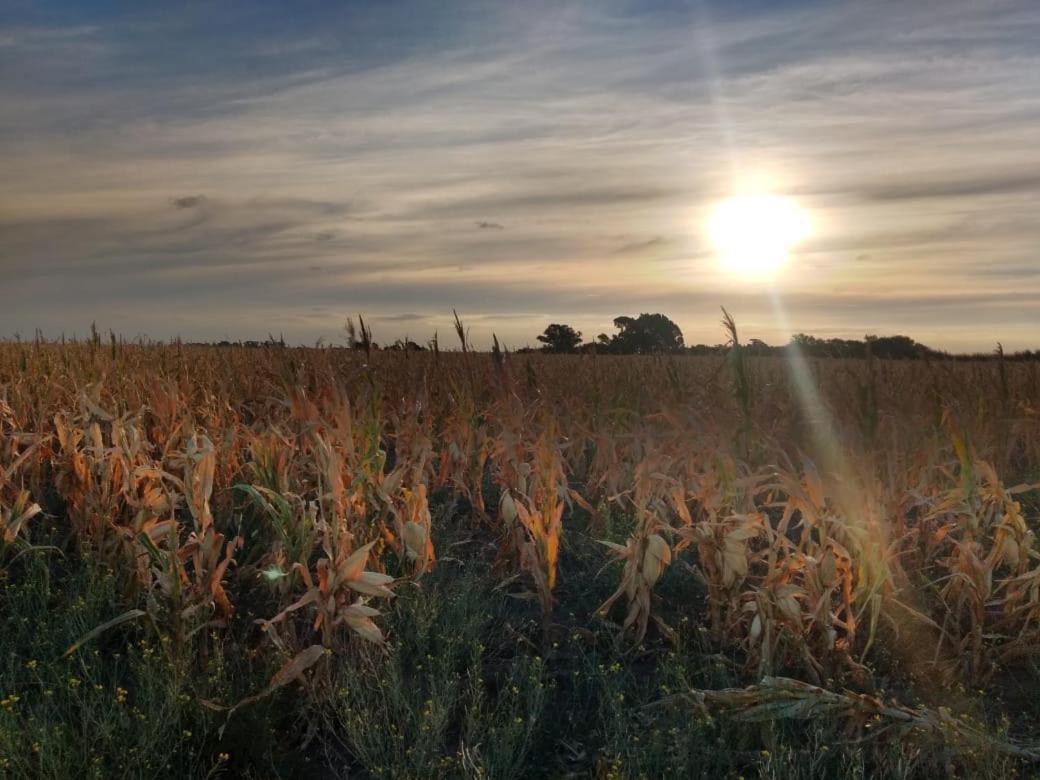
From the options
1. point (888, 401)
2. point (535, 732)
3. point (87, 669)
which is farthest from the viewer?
point (888, 401)

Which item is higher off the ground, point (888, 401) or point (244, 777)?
point (888, 401)

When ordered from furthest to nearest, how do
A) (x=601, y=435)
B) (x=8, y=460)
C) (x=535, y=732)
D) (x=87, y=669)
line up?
(x=601, y=435) < (x=8, y=460) < (x=87, y=669) < (x=535, y=732)

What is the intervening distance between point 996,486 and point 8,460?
5.43 m

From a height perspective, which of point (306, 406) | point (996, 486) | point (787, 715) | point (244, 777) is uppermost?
point (306, 406)

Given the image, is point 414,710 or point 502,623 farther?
point 502,623

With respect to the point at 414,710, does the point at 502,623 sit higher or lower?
higher

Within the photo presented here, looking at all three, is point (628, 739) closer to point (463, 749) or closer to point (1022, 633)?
point (463, 749)

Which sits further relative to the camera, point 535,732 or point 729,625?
point 729,625

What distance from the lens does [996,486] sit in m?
3.94

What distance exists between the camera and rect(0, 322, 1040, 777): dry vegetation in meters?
3.03

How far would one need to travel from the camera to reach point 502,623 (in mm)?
3979

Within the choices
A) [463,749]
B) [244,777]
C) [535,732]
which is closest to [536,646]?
[535,732]

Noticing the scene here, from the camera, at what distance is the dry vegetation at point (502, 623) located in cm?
303

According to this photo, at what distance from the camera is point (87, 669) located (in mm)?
3480
